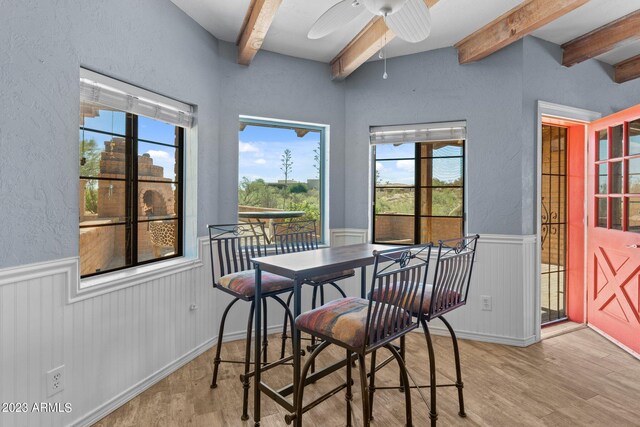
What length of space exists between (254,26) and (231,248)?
161 centimetres

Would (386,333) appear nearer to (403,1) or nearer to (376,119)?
(403,1)

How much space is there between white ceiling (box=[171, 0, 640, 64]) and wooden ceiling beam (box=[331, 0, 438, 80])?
0.21 feet

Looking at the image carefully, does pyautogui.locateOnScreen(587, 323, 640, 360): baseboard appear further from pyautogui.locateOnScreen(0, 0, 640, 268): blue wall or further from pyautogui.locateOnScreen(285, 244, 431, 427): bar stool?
pyautogui.locateOnScreen(285, 244, 431, 427): bar stool

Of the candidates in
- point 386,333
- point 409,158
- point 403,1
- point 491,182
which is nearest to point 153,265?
point 386,333

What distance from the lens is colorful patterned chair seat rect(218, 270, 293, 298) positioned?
7.09 feet

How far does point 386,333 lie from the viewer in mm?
1653

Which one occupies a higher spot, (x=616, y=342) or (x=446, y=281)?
(x=446, y=281)

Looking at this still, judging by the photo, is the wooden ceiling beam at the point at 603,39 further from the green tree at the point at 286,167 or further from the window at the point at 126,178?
the window at the point at 126,178

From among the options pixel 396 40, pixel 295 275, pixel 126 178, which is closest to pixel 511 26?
pixel 396 40

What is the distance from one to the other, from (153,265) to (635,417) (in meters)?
3.11

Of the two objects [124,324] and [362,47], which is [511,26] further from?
[124,324]

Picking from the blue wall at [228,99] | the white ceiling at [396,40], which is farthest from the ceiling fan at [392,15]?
the blue wall at [228,99]

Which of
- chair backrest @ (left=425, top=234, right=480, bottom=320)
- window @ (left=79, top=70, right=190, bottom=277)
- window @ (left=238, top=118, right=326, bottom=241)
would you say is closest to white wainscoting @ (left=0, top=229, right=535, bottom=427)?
window @ (left=79, top=70, right=190, bottom=277)

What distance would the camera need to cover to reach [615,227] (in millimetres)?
3162
